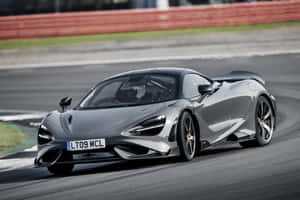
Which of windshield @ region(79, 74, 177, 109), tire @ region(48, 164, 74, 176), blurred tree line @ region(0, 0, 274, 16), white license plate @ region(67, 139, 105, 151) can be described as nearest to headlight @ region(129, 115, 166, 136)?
white license plate @ region(67, 139, 105, 151)

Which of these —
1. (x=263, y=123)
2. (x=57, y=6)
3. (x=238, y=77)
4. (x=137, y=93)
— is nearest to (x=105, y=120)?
(x=137, y=93)

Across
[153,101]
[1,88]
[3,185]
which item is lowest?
[1,88]

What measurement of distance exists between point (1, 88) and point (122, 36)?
1045 centimetres

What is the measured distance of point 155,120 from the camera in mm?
9234

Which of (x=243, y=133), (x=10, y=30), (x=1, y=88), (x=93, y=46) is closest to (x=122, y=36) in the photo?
(x=93, y=46)

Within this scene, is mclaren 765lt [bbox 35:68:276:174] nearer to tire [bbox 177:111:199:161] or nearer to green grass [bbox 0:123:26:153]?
tire [bbox 177:111:199:161]

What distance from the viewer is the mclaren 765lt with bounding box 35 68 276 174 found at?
909cm

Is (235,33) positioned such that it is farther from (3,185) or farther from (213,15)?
(3,185)

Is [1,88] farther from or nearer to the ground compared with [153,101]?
nearer to the ground

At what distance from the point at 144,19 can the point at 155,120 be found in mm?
23308

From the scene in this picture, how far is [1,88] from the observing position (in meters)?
22.7

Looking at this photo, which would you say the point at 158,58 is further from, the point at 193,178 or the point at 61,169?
the point at 193,178

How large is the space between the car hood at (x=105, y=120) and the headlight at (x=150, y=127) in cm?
6

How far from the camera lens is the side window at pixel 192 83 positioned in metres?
10.2
